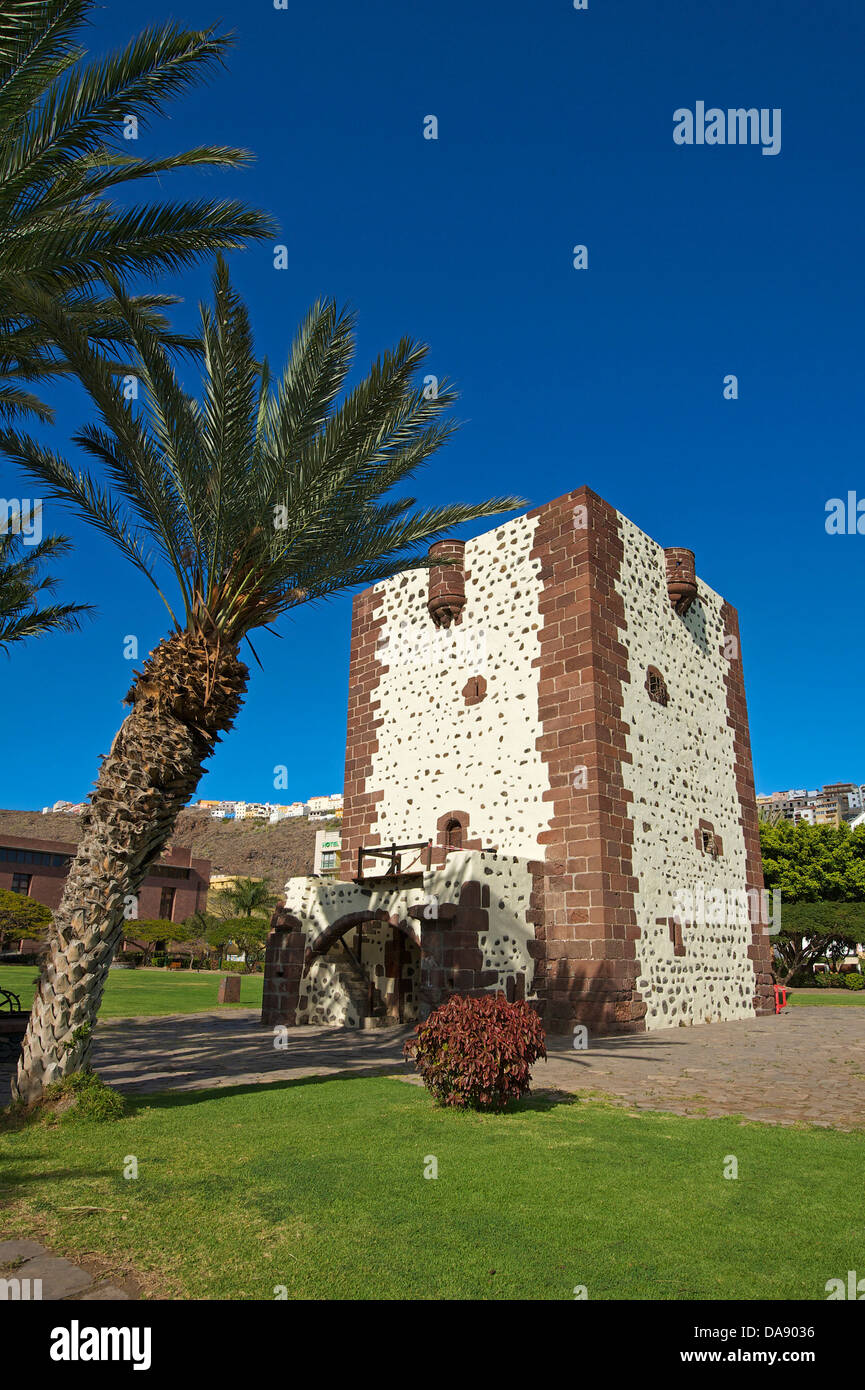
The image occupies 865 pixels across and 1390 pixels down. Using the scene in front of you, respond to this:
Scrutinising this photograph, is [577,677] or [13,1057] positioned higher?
[577,677]

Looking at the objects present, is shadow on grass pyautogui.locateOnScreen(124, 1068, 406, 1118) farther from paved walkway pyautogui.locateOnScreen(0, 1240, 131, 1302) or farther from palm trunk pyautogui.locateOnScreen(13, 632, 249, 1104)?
paved walkway pyautogui.locateOnScreen(0, 1240, 131, 1302)

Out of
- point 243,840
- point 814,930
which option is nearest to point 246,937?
point 814,930

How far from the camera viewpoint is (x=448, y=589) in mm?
18172

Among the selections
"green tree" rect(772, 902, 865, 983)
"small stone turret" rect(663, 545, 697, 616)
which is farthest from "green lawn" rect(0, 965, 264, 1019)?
"green tree" rect(772, 902, 865, 983)

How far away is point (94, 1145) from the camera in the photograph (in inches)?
253

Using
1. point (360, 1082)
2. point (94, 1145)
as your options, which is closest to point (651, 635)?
point (360, 1082)

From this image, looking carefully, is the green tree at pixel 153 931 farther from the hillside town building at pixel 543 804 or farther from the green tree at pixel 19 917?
the hillside town building at pixel 543 804

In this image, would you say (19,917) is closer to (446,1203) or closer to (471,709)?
(471,709)

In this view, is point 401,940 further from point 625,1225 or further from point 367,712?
point 625,1225

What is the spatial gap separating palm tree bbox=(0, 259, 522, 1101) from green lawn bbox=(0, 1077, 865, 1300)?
6.14 ft

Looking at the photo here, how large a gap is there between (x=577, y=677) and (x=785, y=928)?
25571 millimetres

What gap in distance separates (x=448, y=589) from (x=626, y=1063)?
1018cm

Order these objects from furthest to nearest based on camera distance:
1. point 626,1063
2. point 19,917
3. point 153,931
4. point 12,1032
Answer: point 153,931
point 19,917
point 626,1063
point 12,1032

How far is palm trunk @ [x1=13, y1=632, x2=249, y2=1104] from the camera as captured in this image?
7.45 m
